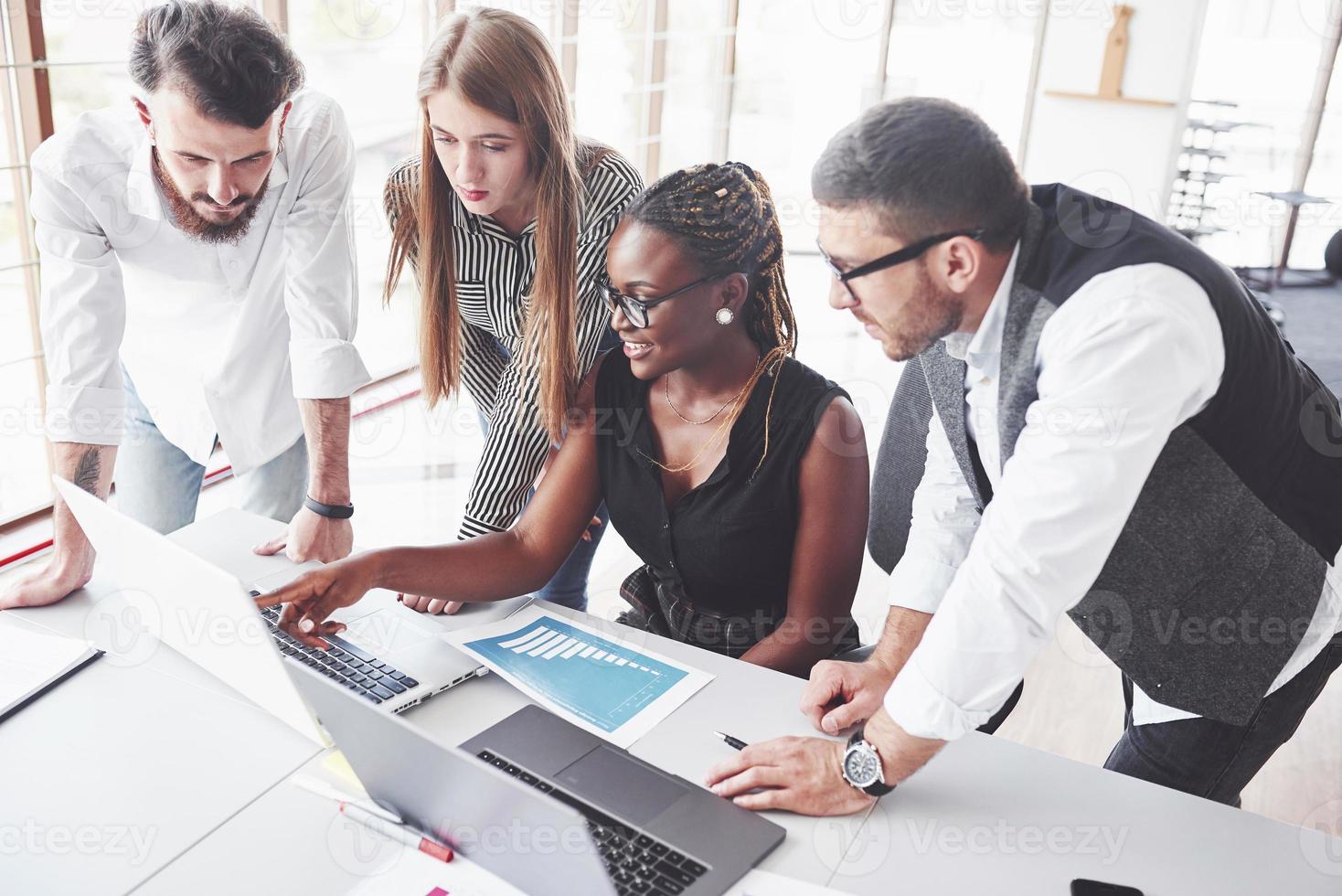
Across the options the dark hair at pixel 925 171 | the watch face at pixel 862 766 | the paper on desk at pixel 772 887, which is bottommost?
the paper on desk at pixel 772 887

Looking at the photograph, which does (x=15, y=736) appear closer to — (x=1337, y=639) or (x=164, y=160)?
(x=164, y=160)

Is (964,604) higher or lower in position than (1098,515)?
lower

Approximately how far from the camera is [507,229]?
1.76 meters

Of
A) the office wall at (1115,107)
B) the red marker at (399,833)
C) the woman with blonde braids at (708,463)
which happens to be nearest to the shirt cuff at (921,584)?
the woman with blonde braids at (708,463)

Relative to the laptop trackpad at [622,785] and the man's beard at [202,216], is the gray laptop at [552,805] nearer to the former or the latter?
the laptop trackpad at [622,785]

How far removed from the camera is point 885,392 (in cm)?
451

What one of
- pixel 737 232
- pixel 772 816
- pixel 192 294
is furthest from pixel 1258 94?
pixel 772 816

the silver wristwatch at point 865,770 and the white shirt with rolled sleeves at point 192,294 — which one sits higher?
the white shirt with rolled sleeves at point 192,294

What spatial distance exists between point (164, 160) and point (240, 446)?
54 cm

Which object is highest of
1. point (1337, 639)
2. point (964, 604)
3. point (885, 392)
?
point (964, 604)

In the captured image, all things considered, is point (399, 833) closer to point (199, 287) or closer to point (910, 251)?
point (910, 251)

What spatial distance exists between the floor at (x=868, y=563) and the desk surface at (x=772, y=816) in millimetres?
834

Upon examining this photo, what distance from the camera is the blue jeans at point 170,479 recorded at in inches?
74.0

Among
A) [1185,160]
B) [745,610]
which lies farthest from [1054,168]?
[745,610]
